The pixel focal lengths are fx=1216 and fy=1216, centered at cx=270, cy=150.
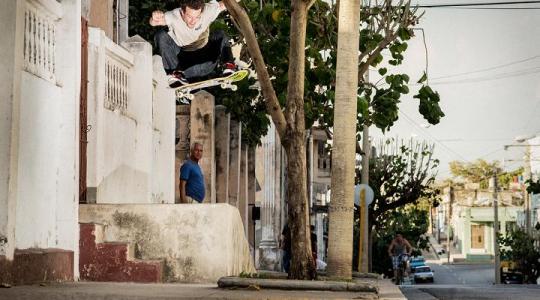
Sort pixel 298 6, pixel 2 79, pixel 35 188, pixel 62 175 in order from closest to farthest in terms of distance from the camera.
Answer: pixel 2 79 < pixel 35 188 < pixel 62 175 < pixel 298 6

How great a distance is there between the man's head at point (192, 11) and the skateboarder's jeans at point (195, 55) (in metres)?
0.60

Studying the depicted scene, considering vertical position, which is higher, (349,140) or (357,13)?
(357,13)

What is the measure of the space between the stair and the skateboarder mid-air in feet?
24.7

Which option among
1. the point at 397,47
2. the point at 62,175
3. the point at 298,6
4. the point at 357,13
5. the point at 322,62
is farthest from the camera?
the point at 397,47

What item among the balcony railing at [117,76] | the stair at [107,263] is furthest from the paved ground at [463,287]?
the stair at [107,263]

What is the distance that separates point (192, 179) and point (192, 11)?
12.9 feet

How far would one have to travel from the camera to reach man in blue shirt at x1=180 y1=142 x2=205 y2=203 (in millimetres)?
17250

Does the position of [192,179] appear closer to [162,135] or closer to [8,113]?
[162,135]

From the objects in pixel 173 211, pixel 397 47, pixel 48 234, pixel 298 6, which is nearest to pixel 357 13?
pixel 298 6

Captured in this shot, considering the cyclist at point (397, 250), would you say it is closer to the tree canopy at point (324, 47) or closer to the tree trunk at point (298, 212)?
the tree canopy at point (324, 47)

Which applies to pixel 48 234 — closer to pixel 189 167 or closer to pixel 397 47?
pixel 189 167

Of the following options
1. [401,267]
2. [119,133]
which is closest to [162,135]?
[119,133]

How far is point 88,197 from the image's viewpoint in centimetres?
1447

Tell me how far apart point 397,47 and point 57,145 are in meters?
10.4
